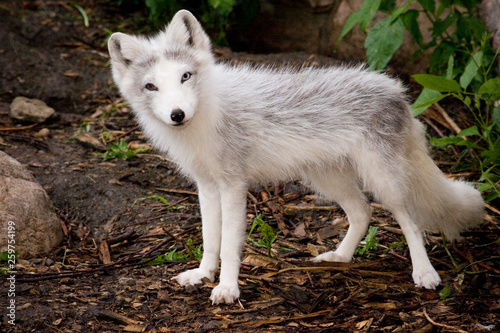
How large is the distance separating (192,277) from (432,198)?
1.82 m

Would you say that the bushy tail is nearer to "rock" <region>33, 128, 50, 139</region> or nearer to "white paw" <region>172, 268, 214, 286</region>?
"white paw" <region>172, 268, 214, 286</region>

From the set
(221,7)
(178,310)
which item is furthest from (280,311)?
(221,7)

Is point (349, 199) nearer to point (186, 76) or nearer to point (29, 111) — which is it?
point (186, 76)

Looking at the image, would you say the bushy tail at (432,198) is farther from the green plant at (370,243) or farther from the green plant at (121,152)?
the green plant at (121,152)

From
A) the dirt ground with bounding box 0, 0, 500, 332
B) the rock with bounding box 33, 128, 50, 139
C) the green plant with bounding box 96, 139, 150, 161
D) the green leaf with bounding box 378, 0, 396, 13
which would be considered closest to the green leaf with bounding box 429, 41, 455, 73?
the green leaf with bounding box 378, 0, 396, 13

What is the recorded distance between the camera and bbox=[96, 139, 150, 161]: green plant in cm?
Answer: 562

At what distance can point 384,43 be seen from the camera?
455cm

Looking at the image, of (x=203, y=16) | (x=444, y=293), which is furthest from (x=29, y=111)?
(x=444, y=293)

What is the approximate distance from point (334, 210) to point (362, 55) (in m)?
2.34

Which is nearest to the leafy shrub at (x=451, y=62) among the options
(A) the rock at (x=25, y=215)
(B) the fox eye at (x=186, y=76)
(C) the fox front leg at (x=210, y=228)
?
(B) the fox eye at (x=186, y=76)

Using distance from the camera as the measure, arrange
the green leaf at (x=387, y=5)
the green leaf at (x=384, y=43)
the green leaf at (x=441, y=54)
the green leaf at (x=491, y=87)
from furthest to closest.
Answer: the green leaf at (x=441, y=54)
the green leaf at (x=387, y=5)
the green leaf at (x=384, y=43)
the green leaf at (x=491, y=87)

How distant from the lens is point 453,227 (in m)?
4.28

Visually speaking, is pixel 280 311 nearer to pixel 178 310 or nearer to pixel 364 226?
pixel 178 310

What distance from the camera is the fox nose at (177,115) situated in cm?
339
